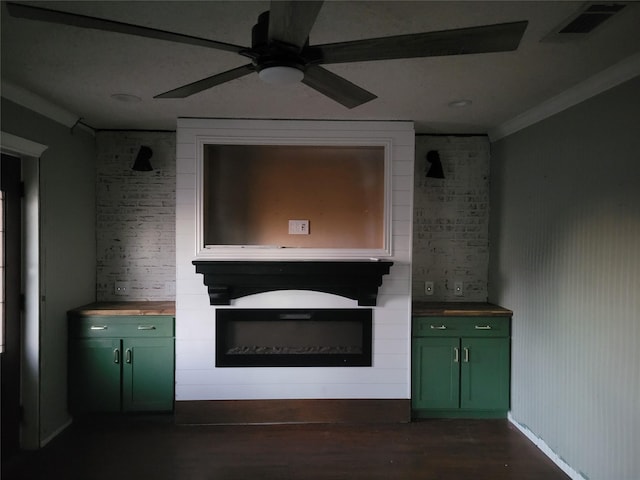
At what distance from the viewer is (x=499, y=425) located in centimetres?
308

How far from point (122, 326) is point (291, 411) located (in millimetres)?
1529

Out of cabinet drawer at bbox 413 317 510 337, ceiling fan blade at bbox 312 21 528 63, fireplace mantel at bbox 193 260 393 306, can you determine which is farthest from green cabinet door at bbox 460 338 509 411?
ceiling fan blade at bbox 312 21 528 63

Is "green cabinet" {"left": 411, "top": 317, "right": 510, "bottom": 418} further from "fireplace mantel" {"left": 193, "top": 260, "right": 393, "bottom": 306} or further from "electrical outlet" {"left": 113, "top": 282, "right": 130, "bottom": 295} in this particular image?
"electrical outlet" {"left": 113, "top": 282, "right": 130, "bottom": 295}

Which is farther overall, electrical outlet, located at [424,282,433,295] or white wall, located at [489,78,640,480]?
electrical outlet, located at [424,282,433,295]

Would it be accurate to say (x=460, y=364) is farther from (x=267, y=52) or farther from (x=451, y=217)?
(x=267, y=52)

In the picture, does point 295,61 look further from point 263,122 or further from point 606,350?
point 606,350

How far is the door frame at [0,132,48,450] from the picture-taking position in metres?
2.69

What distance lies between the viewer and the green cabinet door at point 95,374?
3.05 meters

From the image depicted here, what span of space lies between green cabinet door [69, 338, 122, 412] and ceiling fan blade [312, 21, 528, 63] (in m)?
2.84

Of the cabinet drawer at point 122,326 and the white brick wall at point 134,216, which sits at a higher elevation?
the white brick wall at point 134,216

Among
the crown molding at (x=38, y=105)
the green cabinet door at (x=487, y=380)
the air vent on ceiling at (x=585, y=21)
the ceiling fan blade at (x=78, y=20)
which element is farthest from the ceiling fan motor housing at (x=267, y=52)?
the green cabinet door at (x=487, y=380)

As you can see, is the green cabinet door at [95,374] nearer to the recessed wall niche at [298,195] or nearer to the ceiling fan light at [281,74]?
the recessed wall niche at [298,195]

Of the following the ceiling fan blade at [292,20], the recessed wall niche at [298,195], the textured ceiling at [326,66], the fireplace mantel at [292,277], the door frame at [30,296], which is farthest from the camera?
the recessed wall niche at [298,195]

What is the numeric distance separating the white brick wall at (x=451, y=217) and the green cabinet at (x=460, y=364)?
432mm
